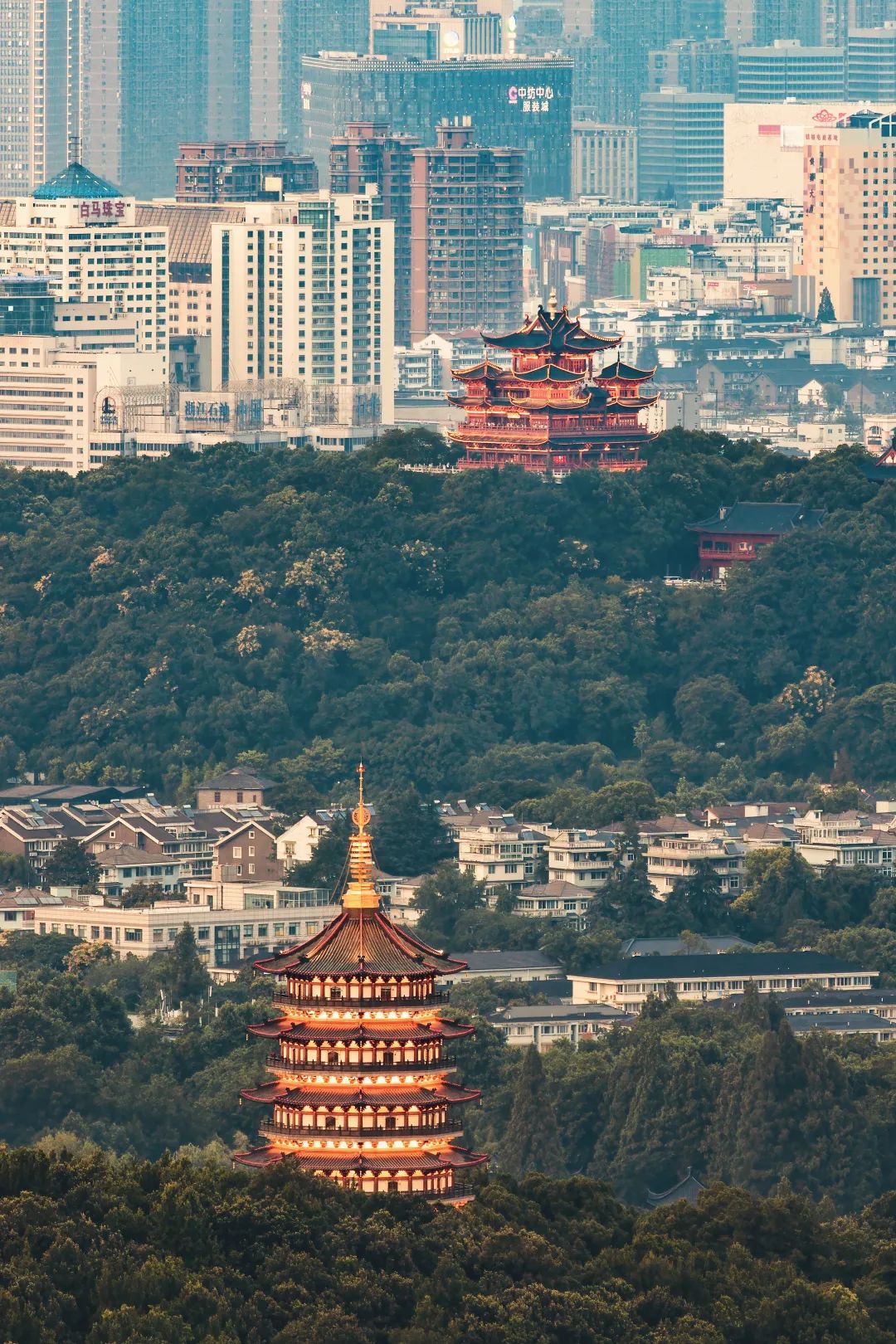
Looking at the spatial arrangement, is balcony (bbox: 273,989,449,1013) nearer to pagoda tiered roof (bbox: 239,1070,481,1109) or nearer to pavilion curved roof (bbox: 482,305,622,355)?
pagoda tiered roof (bbox: 239,1070,481,1109)

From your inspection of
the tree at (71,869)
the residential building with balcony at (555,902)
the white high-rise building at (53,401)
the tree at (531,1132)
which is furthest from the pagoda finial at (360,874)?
the white high-rise building at (53,401)

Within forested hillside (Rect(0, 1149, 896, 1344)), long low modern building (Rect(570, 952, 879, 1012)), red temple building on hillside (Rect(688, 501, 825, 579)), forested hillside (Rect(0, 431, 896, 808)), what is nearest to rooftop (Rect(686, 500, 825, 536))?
red temple building on hillside (Rect(688, 501, 825, 579))

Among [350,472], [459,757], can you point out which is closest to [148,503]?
[350,472]

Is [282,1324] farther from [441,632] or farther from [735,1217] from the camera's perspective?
[441,632]

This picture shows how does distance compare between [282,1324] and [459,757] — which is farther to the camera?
[459,757]

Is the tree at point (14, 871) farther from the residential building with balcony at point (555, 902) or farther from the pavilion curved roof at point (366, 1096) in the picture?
the pavilion curved roof at point (366, 1096)

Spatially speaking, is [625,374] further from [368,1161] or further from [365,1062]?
[365,1062]
